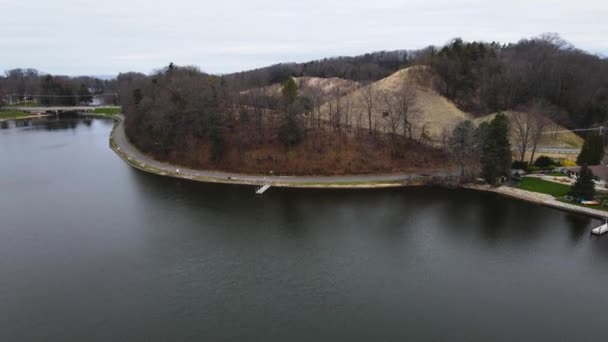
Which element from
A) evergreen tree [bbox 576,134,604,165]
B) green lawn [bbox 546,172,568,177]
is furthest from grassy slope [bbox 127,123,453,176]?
evergreen tree [bbox 576,134,604,165]

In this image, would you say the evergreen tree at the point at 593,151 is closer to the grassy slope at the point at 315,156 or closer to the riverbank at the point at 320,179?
the riverbank at the point at 320,179

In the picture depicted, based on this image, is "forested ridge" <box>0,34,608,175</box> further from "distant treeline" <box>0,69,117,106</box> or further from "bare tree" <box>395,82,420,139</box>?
"distant treeline" <box>0,69,117,106</box>

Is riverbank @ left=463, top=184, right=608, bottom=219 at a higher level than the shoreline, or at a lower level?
lower

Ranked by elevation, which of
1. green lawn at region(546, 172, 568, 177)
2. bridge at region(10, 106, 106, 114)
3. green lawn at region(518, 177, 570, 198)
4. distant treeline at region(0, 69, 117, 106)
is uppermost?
distant treeline at region(0, 69, 117, 106)

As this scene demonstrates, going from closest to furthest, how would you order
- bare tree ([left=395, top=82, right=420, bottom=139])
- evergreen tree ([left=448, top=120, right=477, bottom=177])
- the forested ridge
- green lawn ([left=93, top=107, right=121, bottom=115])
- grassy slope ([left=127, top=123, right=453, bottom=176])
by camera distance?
evergreen tree ([left=448, top=120, right=477, bottom=177]) → grassy slope ([left=127, top=123, right=453, bottom=176]) → the forested ridge → bare tree ([left=395, top=82, right=420, bottom=139]) → green lawn ([left=93, top=107, right=121, bottom=115])

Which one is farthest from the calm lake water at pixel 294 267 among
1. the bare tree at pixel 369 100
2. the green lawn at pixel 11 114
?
the green lawn at pixel 11 114

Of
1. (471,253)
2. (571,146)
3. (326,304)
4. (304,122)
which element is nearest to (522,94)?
(571,146)

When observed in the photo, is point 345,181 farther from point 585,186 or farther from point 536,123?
point 536,123
